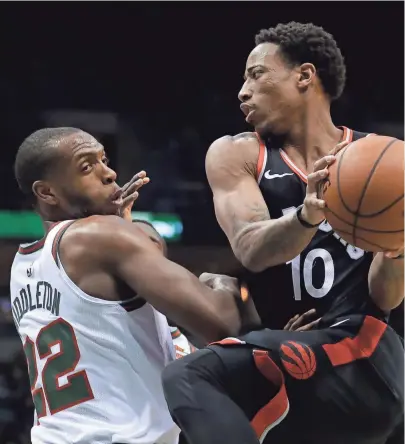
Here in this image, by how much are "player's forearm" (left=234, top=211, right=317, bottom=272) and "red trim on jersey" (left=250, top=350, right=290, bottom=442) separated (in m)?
0.29

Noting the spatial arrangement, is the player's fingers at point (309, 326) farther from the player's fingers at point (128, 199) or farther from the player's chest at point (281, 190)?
the player's fingers at point (128, 199)

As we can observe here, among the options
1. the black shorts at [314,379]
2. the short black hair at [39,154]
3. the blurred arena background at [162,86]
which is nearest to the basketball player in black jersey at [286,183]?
the black shorts at [314,379]

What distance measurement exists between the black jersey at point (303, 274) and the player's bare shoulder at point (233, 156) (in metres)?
0.04

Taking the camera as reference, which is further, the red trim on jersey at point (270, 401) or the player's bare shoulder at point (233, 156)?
the player's bare shoulder at point (233, 156)

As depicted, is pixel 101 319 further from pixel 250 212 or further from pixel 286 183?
pixel 286 183

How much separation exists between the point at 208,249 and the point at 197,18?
100 inches

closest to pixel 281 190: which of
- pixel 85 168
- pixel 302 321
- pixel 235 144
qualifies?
pixel 235 144

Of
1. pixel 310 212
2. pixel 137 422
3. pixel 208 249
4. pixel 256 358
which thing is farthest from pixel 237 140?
pixel 208 249

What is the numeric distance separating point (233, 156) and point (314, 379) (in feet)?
2.68

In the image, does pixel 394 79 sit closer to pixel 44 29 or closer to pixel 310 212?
pixel 44 29

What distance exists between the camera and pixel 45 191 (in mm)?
2953

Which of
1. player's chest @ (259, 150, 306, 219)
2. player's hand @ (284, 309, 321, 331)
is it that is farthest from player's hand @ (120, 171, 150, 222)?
player's hand @ (284, 309, 321, 331)

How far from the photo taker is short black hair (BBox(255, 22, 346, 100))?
309 centimetres

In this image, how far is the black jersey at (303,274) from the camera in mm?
2812
